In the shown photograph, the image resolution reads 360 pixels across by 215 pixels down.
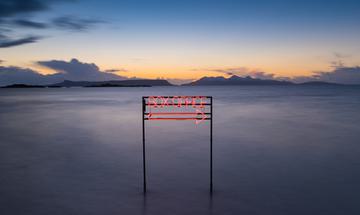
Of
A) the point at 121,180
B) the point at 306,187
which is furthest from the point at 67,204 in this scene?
the point at 306,187

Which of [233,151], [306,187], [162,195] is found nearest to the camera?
[162,195]

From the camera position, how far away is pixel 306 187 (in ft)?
43.4

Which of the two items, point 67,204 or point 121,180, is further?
point 121,180

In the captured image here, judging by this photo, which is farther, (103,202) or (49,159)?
(49,159)

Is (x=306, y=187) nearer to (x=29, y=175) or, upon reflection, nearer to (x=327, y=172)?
(x=327, y=172)

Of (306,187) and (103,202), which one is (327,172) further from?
(103,202)

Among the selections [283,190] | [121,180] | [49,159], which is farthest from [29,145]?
[283,190]

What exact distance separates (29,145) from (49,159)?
230 inches

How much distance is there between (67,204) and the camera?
448 inches

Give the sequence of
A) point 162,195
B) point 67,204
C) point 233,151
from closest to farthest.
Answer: point 67,204, point 162,195, point 233,151

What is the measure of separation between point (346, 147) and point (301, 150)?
3937 mm

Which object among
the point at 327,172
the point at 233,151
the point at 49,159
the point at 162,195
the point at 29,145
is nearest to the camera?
the point at 162,195

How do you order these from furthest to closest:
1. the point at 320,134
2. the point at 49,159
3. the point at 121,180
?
the point at 320,134 < the point at 49,159 < the point at 121,180

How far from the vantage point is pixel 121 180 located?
1425 cm
